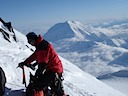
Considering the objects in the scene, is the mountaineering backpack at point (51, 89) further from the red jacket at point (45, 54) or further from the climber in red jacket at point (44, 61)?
the red jacket at point (45, 54)

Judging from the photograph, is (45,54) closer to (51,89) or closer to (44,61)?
(44,61)

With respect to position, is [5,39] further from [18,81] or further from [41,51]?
[41,51]

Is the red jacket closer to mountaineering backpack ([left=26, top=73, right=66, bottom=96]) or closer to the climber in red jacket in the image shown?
the climber in red jacket

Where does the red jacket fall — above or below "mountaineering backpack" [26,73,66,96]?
above

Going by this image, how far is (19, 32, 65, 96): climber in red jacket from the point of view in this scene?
913 cm

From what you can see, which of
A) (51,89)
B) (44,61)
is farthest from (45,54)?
(51,89)

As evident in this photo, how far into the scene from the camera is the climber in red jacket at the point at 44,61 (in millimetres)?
9133

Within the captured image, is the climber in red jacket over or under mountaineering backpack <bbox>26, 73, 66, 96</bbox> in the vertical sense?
over

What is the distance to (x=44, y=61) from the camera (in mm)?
9148

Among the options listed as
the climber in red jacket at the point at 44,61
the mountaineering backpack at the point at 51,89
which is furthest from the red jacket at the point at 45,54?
the mountaineering backpack at the point at 51,89

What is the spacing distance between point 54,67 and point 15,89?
8.33 feet

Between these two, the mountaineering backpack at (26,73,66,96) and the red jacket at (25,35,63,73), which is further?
the mountaineering backpack at (26,73,66,96)

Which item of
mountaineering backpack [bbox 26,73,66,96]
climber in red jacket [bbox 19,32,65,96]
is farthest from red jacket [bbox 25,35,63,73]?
mountaineering backpack [bbox 26,73,66,96]

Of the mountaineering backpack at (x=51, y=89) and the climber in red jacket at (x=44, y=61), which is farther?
the mountaineering backpack at (x=51, y=89)
